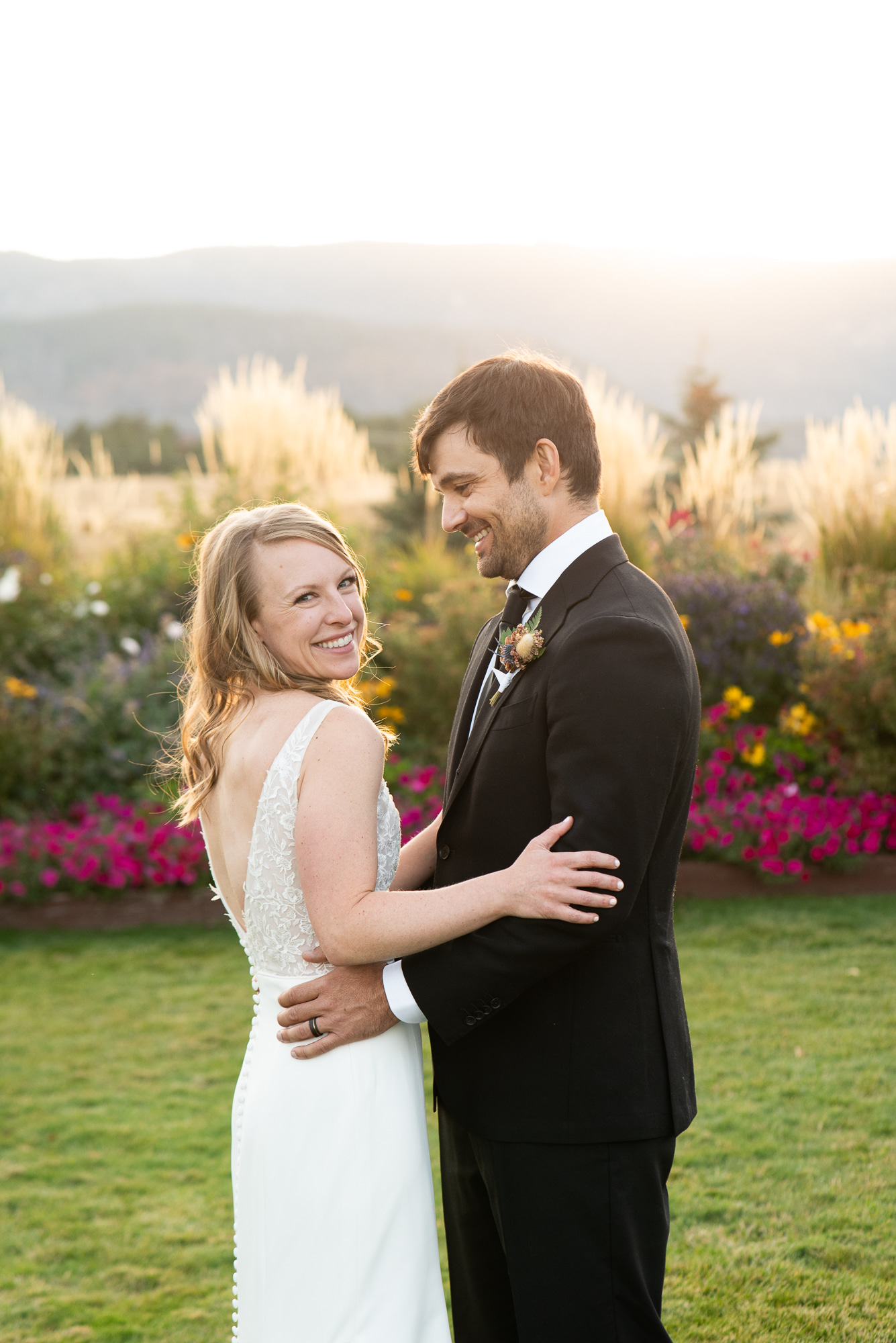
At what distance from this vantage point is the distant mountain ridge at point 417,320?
304 feet

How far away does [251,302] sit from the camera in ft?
390

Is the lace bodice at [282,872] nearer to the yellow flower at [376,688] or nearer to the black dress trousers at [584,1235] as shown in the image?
the black dress trousers at [584,1235]

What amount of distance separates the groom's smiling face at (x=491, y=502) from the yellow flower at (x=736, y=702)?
17.7 feet

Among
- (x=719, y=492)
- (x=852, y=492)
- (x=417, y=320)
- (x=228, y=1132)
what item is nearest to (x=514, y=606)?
(x=228, y=1132)

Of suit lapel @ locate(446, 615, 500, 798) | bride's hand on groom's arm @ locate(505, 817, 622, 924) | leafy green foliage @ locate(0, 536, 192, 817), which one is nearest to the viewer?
bride's hand on groom's arm @ locate(505, 817, 622, 924)

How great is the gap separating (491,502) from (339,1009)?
1.00m

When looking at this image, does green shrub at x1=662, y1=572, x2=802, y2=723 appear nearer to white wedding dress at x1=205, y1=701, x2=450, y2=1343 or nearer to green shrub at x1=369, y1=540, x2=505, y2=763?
green shrub at x1=369, y1=540, x2=505, y2=763

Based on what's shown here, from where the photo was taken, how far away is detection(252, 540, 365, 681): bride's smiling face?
2148 mm

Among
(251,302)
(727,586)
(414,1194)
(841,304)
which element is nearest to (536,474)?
(414,1194)

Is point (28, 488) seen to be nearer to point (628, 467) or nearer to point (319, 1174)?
point (628, 467)

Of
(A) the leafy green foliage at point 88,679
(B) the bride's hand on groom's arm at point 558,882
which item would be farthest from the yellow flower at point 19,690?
(B) the bride's hand on groom's arm at point 558,882

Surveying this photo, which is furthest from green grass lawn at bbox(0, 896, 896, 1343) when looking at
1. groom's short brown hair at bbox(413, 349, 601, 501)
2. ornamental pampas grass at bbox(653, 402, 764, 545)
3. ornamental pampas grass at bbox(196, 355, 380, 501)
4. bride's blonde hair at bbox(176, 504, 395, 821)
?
ornamental pampas grass at bbox(196, 355, 380, 501)

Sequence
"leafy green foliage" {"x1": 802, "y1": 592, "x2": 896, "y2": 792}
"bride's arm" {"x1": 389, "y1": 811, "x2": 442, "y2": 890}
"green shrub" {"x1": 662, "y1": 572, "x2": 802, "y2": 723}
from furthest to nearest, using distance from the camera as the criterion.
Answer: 1. "green shrub" {"x1": 662, "y1": 572, "x2": 802, "y2": 723}
2. "leafy green foliage" {"x1": 802, "y1": 592, "x2": 896, "y2": 792}
3. "bride's arm" {"x1": 389, "y1": 811, "x2": 442, "y2": 890}

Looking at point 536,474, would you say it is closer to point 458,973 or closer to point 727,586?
point 458,973
